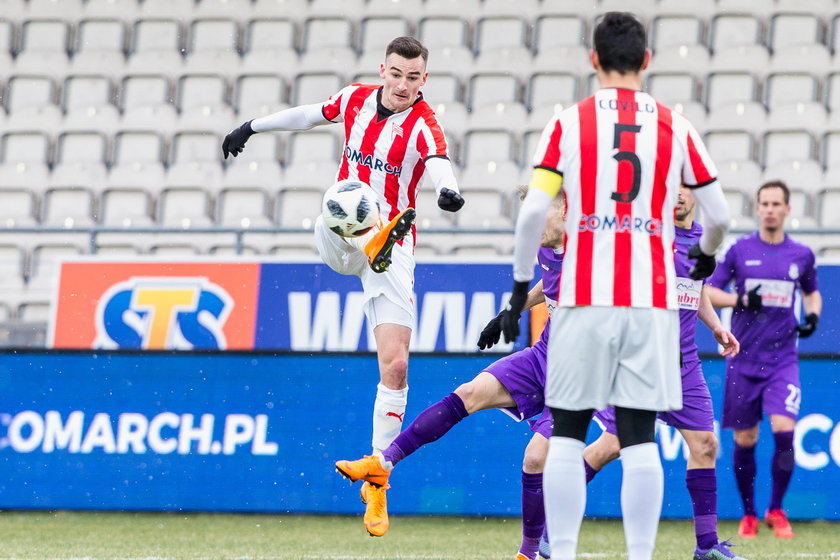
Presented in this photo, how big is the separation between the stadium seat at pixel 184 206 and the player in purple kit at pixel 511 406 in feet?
22.5

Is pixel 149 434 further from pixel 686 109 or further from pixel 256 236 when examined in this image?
pixel 686 109

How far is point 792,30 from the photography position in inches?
489

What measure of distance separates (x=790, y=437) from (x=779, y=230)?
1327 mm

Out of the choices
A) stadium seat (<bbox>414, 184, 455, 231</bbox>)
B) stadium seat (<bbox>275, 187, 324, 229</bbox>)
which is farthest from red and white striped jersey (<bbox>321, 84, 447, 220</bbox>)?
stadium seat (<bbox>275, 187, 324, 229</bbox>)

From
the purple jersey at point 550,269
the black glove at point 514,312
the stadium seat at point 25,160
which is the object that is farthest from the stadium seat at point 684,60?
the black glove at point 514,312

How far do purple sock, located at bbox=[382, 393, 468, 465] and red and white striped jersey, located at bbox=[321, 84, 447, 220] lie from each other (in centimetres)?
98

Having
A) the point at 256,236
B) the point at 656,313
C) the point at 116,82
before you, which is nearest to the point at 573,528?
the point at 656,313

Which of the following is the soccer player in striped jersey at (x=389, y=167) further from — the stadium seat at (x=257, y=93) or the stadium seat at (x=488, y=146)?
the stadium seat at (x=257, y=93)

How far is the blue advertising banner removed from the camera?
776cm

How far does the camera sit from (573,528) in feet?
13.1

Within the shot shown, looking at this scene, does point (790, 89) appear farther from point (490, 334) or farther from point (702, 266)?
point (702, 266)

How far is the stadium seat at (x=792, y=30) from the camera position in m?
12.4

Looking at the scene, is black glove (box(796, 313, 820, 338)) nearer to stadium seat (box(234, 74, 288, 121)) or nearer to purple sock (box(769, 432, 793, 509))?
purple sock (box(769, 432, 793, 509))

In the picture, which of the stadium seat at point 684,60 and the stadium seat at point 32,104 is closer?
the stadium seat at point 684,60
